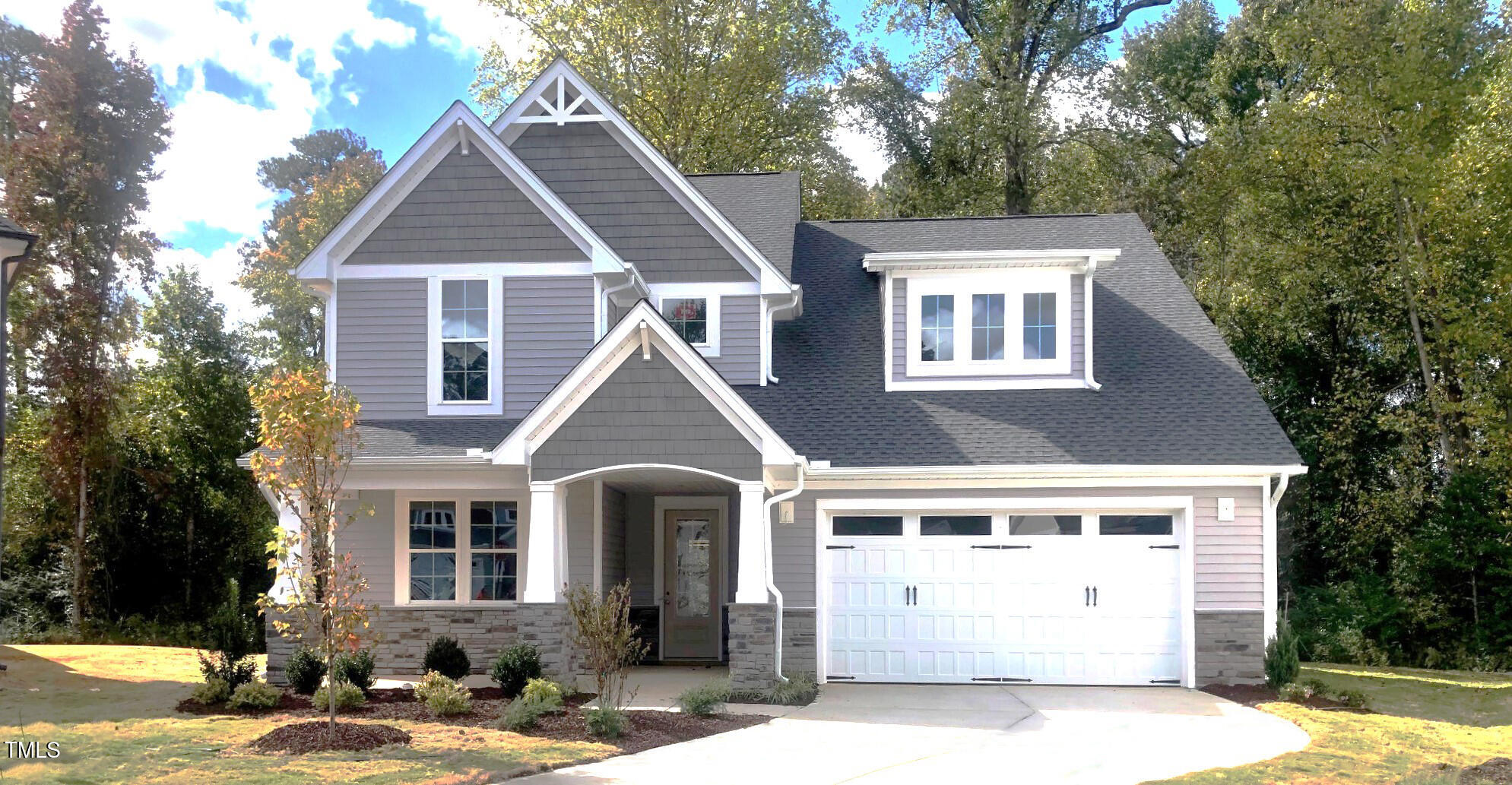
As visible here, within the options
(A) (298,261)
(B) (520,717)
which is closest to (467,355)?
(B) (520,717)

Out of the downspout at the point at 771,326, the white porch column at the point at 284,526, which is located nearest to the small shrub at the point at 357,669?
the white porch column at the point at 284,526

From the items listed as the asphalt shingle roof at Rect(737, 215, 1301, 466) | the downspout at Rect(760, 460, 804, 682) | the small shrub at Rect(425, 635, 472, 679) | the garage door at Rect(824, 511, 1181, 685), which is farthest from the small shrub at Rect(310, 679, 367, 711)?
the asphalt shingle roof at Rect(737, 215, 1301, 466)

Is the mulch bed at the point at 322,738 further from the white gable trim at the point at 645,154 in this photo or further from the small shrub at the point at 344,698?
the white gable trim at the point at 645,154

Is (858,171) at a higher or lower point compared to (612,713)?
higher

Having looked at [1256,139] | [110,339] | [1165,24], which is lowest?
[110,339]

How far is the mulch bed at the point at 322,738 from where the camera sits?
10266 millimetres

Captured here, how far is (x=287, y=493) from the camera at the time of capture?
11.6m

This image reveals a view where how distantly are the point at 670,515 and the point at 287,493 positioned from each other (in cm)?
765

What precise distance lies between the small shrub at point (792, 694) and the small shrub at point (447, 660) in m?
3.55

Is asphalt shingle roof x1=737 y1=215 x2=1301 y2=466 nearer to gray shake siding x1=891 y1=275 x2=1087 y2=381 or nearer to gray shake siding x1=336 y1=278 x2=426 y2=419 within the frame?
gray shake siding x1=891 y1=275 x2=1087 y2=381

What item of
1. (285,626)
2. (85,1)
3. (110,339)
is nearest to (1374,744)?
(285,626)

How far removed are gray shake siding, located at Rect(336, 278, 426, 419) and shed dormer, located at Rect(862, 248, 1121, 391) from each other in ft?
20.6

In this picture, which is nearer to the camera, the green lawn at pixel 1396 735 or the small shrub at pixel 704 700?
the green lawn at pixel 1396 735

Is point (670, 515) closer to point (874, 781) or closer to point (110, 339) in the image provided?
point (874, 781)
